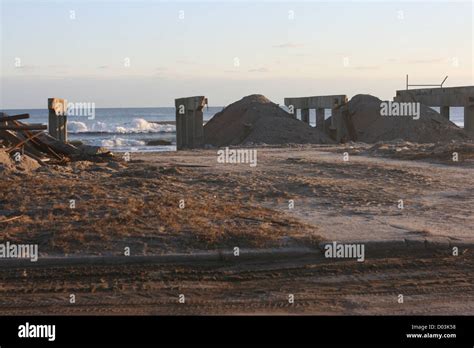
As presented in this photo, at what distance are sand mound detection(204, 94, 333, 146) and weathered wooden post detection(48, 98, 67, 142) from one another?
35.5 ft

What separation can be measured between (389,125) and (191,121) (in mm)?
10330

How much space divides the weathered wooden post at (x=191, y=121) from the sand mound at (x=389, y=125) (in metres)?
8.57

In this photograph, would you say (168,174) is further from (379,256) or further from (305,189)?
(379,256)

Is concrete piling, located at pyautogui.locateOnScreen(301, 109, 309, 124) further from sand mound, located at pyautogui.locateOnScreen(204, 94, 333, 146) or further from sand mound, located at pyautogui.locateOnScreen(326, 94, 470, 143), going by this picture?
sand mound, located at pyautogui.locateOnScreen(204, 94, 333, 146)

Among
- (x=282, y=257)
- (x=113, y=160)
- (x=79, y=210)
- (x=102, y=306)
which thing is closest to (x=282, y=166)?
(x=113, y=160)

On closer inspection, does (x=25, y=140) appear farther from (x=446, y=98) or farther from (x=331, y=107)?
(x=446, y=98)

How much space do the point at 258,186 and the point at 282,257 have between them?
240 inches

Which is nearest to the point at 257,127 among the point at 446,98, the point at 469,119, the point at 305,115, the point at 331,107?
the point at 331,107

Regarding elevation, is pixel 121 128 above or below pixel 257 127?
above

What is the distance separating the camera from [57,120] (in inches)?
1061

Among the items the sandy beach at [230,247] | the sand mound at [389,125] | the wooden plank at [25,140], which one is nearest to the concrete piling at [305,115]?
the sand mound at [389,125]

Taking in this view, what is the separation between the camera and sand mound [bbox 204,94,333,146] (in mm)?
35969
